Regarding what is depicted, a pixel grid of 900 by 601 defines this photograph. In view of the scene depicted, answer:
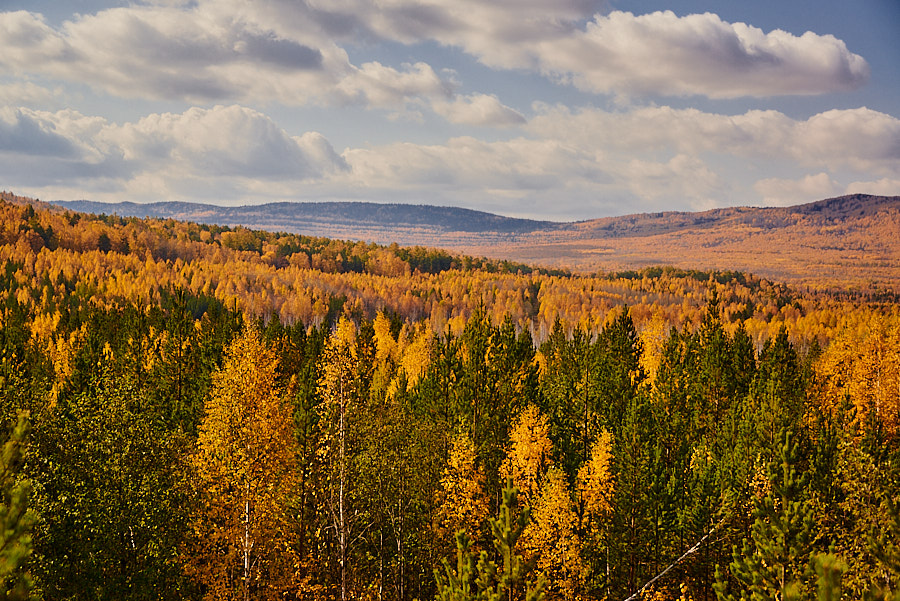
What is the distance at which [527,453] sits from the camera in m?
36.6

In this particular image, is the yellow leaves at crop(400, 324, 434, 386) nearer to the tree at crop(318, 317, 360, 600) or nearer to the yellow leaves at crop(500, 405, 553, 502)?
the yellow leaves at crop(500, 405, 553, 502)

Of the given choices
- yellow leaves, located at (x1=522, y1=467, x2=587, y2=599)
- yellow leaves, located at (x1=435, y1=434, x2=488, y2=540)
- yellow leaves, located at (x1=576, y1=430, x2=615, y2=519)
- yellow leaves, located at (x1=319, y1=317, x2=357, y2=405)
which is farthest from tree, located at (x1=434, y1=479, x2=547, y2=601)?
yellow leaves, located at (x1=576, y1=430, x2=615, y2=519)

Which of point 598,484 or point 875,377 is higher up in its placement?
point 875,377

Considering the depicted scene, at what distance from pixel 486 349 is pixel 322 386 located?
18179 millimetres

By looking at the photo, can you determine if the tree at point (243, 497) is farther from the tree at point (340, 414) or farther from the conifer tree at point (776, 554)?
the conifer tree at point (776, 554)

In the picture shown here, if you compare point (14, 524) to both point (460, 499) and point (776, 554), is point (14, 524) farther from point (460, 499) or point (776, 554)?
point (460, 499)

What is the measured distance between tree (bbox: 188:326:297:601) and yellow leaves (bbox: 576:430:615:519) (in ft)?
52.3

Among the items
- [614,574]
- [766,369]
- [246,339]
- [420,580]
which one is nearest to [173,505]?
[246,339]

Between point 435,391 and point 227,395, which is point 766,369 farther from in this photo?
point 227,395

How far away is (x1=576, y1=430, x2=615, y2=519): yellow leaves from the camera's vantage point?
112 feet

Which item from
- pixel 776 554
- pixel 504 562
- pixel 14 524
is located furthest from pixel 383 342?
pixel 14 524

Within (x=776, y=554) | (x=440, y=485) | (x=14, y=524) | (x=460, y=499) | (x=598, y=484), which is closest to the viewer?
(x=14, y=524)

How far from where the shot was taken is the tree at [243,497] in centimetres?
2712

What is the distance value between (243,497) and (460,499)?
12.1 m
